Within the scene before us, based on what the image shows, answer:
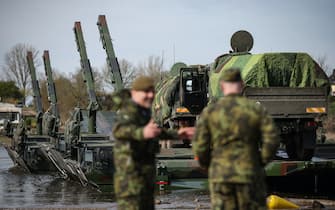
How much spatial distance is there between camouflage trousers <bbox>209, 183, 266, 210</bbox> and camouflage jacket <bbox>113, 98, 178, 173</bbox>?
2.72 feet

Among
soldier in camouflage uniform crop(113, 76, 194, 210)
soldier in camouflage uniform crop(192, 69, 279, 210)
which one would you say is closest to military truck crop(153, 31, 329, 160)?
soldier in camouflage uniform crop(113, 76, 194, 210)

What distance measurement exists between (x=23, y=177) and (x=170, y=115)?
6.90 meters

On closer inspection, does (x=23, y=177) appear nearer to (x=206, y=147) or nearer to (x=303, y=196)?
(x=303, y=196)

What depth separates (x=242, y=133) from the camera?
632cm

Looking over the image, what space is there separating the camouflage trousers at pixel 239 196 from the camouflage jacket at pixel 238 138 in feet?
0.20

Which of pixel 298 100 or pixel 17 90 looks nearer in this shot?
pixel 298 100

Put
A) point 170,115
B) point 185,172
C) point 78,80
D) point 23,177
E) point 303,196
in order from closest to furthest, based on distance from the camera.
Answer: point 185,172
point 303,196
point 170,115
point 23,177
point 78,80

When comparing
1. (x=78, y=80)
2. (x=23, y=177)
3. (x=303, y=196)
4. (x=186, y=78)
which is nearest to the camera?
(x=303, y=196)

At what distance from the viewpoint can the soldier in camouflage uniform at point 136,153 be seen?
6875 millimetres

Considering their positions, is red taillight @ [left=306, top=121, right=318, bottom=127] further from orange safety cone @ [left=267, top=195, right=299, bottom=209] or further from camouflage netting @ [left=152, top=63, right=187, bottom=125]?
camouflage netting @ [left=152, top=63, right=187, bottom=125]

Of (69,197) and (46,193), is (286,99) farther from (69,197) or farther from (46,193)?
(46,193)

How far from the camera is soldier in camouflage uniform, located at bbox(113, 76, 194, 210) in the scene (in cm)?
688

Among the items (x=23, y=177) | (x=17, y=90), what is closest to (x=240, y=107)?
(x=23, y=177)

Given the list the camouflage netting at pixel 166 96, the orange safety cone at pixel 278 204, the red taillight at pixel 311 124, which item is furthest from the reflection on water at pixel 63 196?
the camouflage netting at pixel 166 96
